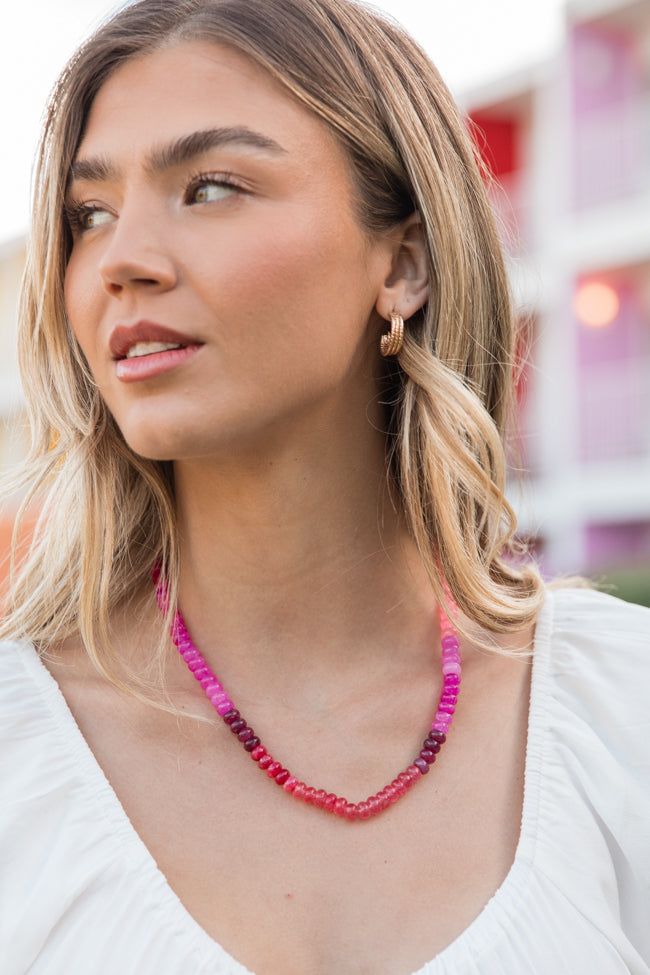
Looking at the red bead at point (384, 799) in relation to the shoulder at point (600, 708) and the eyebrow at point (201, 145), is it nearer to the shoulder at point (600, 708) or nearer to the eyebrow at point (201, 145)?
the shoulder at point (600, 708)

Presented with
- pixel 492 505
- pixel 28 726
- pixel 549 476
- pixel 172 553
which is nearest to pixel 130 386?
pixel 172 553

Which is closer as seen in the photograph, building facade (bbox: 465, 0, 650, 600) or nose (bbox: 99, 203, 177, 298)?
nose (bbox: 99, 203, 177, 298)

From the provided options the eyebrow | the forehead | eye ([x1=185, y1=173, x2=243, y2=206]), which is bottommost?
eye ([x1=185, y1=173, x2=243, y2=206])

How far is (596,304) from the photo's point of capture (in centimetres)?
1437

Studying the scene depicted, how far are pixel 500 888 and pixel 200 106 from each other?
1.41 m

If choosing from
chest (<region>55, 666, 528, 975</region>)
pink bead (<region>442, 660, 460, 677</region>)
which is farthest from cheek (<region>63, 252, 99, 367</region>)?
pink bead (<region>442, 660, 460, 677</region>)

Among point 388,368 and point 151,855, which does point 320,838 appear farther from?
point 388,368

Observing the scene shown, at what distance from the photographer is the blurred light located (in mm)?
14242

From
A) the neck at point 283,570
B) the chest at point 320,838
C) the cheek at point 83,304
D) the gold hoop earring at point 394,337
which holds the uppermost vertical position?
the cheek at point 83,304

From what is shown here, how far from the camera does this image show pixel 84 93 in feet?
7.45

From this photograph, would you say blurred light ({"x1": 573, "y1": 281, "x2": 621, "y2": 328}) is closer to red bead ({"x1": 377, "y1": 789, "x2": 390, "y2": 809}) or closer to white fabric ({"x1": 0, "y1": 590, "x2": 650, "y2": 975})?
white fabric ({"x1": 0, "y1": 590, "x2": 650, "y2": 975})

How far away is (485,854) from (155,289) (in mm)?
1097

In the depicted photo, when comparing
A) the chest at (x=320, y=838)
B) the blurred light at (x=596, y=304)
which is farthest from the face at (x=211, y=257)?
the blurred light at (x=596, y=304)

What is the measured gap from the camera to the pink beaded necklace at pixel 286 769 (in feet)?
6.75
